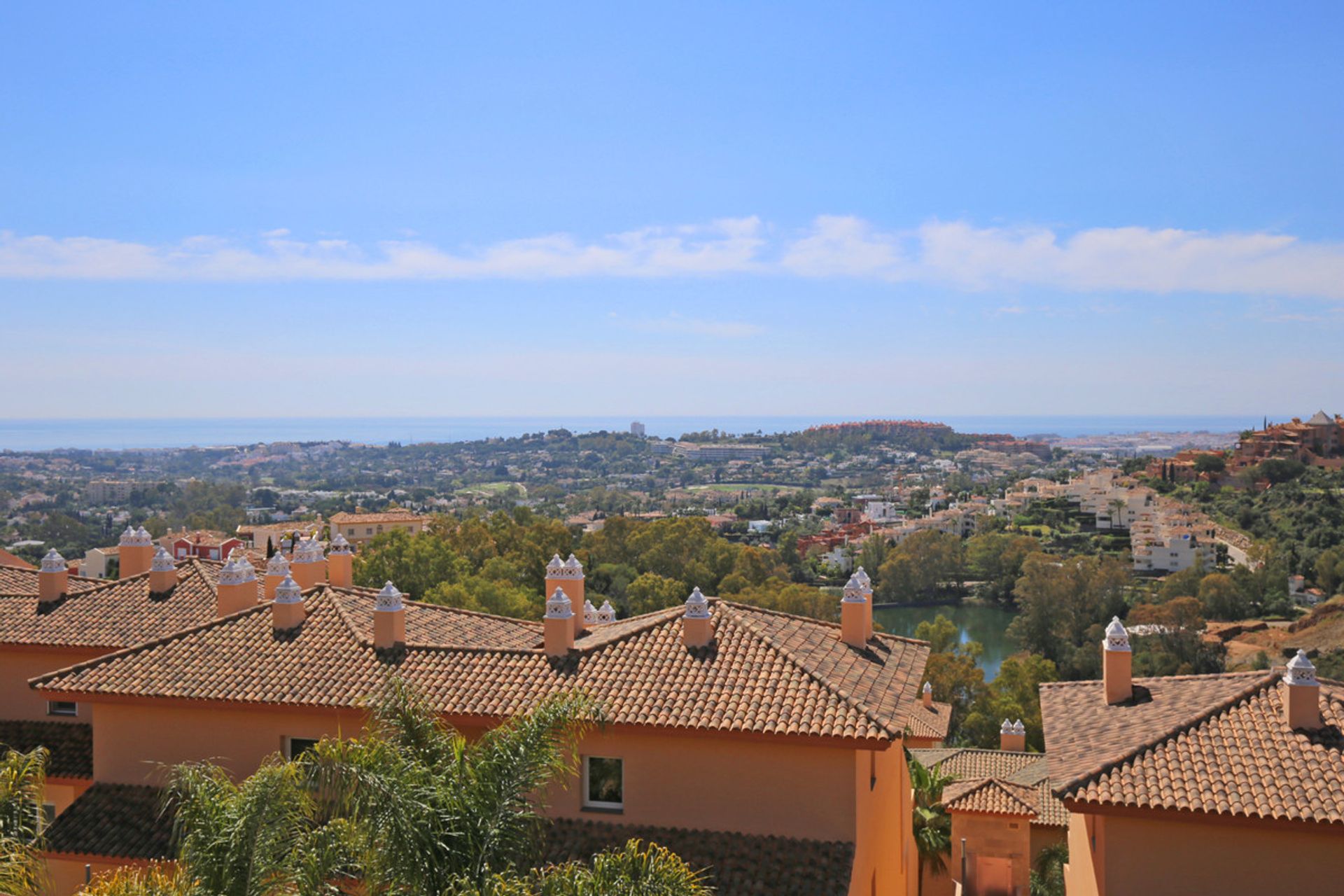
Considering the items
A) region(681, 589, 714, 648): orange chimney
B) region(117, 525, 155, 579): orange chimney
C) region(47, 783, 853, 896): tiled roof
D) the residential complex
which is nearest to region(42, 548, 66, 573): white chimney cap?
region(117, 525, 155, 579): orange chimney

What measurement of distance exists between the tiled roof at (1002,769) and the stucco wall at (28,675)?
16560mm

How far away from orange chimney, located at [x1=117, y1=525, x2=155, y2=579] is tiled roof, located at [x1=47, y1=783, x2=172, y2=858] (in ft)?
22.9

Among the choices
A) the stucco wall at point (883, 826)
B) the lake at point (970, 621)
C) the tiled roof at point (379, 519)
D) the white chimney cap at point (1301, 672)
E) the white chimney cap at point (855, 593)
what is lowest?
the lake at point (970, 621)

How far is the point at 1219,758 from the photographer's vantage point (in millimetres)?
10398

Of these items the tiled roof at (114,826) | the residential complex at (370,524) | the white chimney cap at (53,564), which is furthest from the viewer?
the residential complex at (370,524)

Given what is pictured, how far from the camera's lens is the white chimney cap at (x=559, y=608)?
12109 millimetres

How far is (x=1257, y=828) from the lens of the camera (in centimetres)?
971

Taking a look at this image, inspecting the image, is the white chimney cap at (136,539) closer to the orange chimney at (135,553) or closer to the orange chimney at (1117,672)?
the orange chimney at (135,553)

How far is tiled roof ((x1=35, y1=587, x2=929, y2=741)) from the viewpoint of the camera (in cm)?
1087

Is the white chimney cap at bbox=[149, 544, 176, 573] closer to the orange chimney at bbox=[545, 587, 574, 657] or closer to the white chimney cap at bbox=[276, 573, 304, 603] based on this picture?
the white chimney cap at bbox=[276, 573, 304, 603]

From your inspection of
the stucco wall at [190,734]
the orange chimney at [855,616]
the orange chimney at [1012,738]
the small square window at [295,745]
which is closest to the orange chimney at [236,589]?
the stucco wall at [190,734]

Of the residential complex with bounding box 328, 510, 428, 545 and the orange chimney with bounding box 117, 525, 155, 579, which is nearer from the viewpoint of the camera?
the orange chimney with bounding box 117, 525, 155, 579

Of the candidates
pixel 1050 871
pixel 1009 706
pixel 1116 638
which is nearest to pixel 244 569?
pixel 1116 638

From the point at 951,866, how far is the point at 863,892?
11129 mm
